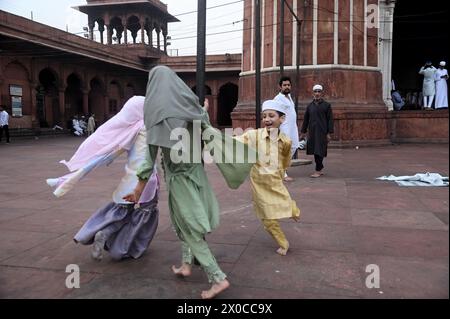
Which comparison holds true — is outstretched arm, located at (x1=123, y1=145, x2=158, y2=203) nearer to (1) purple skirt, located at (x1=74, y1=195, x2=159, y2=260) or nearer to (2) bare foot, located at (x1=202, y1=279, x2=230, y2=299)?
(1) purple skirt, located at (x1=74, y1=195, x2=159, y2=260)

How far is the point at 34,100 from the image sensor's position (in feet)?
75.2

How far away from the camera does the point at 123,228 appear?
3.69 meters

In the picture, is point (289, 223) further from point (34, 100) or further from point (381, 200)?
point (34, 100)

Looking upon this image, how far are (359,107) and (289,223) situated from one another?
9.85 meters

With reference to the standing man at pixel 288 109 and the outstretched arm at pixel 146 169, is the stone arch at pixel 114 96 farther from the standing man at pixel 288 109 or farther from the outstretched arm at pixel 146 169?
the outstretched arm at pixel 146 169

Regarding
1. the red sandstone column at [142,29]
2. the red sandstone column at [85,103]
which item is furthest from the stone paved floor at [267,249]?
the red sandstone column at [142,29]

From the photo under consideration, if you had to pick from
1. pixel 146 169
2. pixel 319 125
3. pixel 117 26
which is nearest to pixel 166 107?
pixel 146 169

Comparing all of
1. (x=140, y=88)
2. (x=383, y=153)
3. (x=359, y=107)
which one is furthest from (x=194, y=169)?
(x=140, y=88)

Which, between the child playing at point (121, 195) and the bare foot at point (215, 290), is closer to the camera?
the bare foot at point (215, 290)

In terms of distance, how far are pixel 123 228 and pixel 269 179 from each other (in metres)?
1.26

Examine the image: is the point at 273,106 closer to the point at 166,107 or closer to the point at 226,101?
the point at 166,107

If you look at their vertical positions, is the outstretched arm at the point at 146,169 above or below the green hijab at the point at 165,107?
below

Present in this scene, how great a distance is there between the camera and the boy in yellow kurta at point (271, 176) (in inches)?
145

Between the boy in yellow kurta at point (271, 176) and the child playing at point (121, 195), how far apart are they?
0.85 meters
